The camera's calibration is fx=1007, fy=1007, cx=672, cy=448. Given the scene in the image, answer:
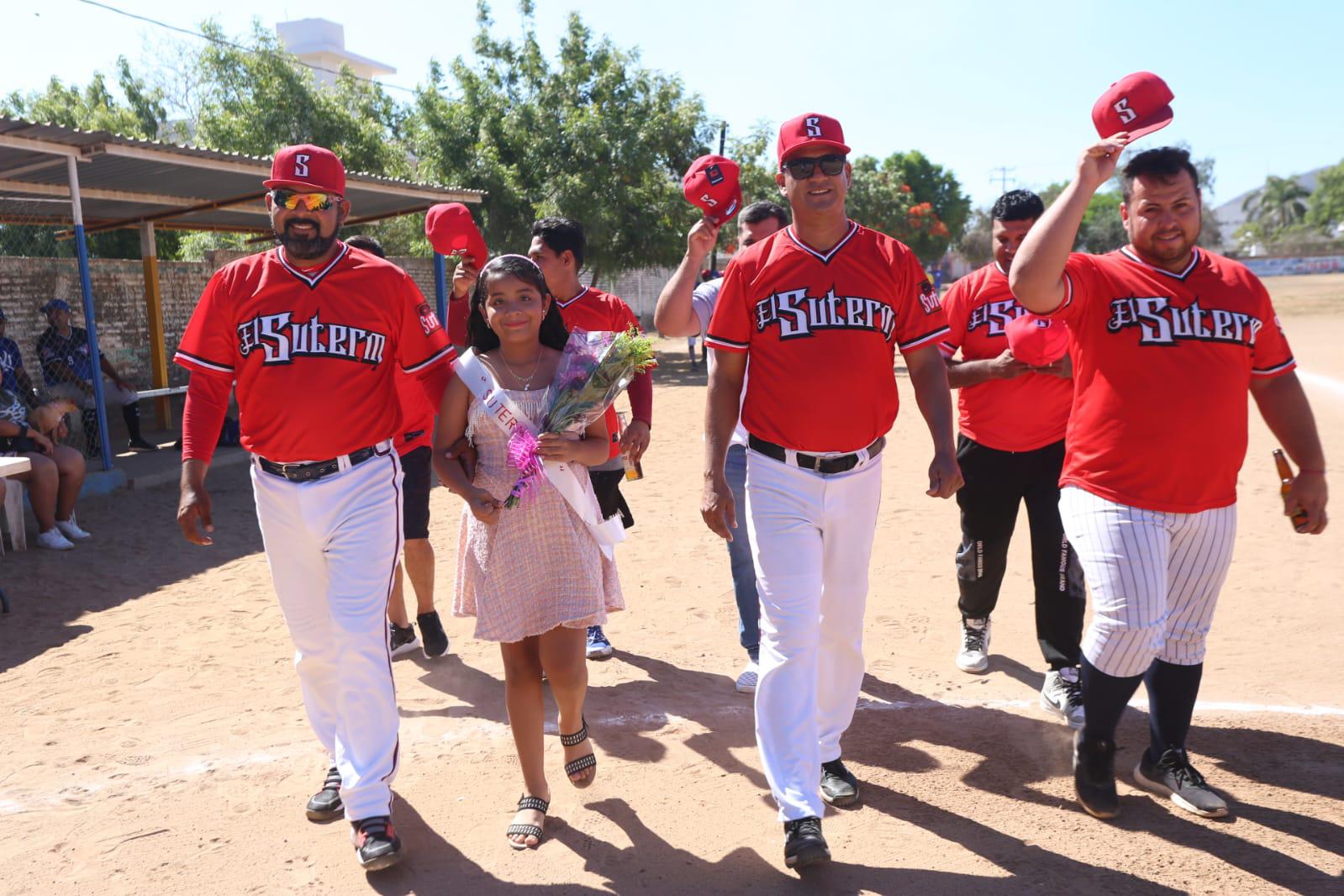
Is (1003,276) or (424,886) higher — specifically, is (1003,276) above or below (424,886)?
above

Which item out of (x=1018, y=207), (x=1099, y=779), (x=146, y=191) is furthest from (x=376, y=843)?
(x=146, y=191)

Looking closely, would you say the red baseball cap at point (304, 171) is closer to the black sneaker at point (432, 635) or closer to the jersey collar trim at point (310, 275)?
the jersey collar trim at point (310, 275)

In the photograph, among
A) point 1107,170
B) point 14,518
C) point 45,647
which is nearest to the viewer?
point 1107,170

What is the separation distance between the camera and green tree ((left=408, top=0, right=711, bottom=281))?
2255cm

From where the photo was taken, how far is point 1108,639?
11.8 ft

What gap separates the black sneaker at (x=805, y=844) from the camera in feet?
10.6

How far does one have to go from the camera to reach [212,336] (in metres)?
3.62

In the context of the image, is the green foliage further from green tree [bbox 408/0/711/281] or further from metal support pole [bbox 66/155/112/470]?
metal support pole [bbox 66/155/112/470]

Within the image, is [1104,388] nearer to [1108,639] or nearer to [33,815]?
[1108,639]

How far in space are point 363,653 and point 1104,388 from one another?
9.16 ft

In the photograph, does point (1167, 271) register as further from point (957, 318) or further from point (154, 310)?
point (154, 310)

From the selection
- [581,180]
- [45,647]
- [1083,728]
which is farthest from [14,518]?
[581,180]

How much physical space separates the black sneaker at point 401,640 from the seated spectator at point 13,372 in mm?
5516

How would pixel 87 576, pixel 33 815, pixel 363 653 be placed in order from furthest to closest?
1. pixel 87 576
2. pixel 33 815
3. pixel 363 653
